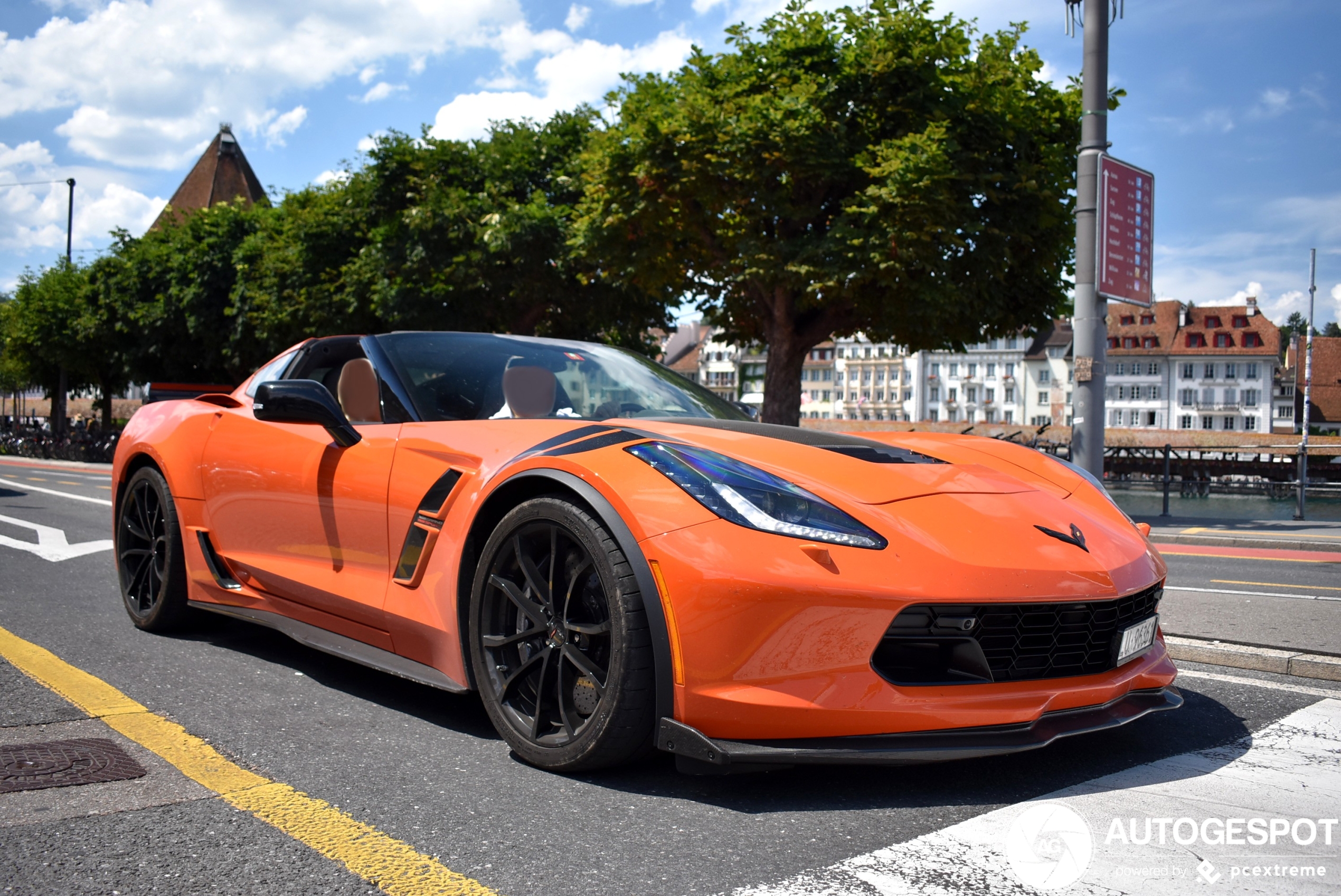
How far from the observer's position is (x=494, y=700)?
2.93 m

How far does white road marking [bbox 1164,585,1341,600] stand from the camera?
6694mm

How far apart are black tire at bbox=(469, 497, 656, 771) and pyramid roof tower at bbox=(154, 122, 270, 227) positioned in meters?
73.0

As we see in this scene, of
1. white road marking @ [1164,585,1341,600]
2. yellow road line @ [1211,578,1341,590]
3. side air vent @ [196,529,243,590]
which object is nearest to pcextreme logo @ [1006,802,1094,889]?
side air vent @ [196,529,243,590]

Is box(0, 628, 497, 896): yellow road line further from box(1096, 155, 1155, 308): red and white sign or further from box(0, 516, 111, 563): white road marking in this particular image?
box(1096, 155, 1155, 308): red and white sign

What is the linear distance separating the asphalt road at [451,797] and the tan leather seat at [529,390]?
3.34 feet

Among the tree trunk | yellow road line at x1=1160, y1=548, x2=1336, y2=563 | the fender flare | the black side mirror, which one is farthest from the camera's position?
the tree trunk

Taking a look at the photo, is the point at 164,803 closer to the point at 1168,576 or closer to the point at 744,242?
the point at 1168,576

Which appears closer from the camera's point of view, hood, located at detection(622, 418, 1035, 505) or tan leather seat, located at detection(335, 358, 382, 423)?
hood, located at detection(622, 418, 1035, 505)

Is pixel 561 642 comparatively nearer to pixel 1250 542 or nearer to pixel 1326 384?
pixel 1250 542

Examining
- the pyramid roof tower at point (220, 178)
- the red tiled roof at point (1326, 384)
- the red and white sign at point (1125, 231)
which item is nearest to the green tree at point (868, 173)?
the red and white sign at point (1125, 231)

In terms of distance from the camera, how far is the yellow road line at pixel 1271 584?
795cm

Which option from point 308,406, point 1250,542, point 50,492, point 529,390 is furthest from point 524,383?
point 50,492

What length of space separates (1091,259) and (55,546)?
369 inches

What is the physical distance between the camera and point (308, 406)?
142 inches
